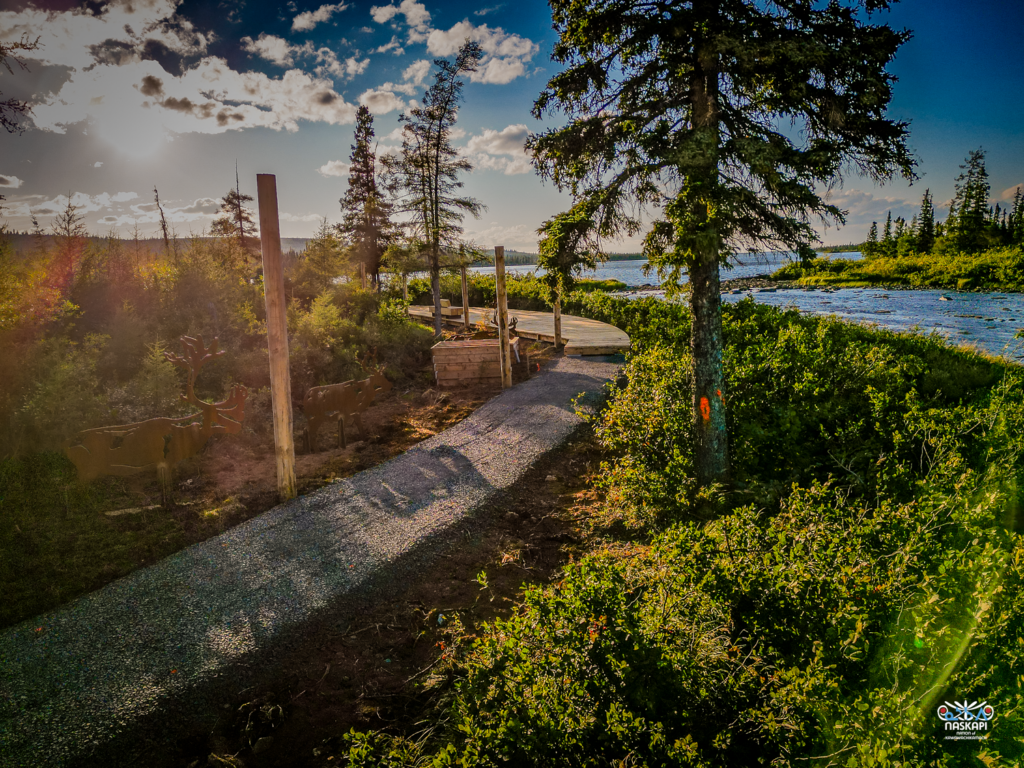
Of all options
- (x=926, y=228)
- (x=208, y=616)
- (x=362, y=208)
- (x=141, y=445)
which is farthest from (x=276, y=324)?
(x=926, y=228)

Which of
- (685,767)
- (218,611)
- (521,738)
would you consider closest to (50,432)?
(218,611)

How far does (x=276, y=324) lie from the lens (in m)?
6.05

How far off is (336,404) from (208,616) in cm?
468

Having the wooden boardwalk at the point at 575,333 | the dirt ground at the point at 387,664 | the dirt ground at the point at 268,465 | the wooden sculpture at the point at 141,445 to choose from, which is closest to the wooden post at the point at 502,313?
the dirt ground at the point at 268,465

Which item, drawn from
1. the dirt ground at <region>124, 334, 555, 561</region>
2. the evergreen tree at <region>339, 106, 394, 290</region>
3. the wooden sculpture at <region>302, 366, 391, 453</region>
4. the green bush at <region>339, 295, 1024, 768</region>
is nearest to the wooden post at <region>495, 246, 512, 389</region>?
the dirt ground at <region>124, 334, 555, 561</region>

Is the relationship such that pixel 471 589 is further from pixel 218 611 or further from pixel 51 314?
pixel 51 314

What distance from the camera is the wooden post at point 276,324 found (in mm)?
5922

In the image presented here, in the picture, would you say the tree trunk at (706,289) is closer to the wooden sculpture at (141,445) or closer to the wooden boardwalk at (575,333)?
the wooden sculpture at (141,445)

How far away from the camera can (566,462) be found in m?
7.72

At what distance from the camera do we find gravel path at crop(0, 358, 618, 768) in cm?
312

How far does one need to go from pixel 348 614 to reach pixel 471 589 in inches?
44.1

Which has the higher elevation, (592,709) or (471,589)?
(592,709)

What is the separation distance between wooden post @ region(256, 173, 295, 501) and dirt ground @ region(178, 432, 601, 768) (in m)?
2.66

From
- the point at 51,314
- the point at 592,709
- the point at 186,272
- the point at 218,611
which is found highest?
the point at 186,272
